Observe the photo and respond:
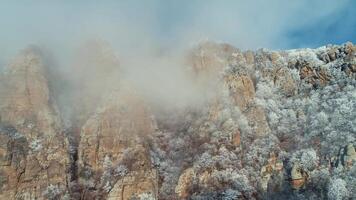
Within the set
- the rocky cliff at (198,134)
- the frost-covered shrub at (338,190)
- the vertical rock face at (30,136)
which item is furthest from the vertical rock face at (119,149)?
the frost-covered shrub at (338,190)

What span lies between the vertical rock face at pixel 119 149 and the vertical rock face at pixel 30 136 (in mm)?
4350

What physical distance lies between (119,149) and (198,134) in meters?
14.2

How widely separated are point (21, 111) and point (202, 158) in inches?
1276

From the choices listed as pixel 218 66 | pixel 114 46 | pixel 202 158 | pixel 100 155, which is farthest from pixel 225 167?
pixel 114 46

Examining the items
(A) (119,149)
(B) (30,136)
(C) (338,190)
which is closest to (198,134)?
(A) (119,149)

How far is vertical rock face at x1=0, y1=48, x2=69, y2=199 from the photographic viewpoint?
75.1 m

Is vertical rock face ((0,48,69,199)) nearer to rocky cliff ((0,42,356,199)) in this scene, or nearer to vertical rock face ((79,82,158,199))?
rocky cliff ((0,42,356,199))

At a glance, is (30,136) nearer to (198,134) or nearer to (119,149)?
(119,149)

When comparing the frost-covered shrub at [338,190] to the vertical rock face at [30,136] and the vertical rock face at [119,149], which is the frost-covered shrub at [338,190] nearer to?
the vertical rock face at [119,149]

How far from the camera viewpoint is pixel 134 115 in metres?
90.1

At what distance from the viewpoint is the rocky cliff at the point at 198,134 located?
7456cm

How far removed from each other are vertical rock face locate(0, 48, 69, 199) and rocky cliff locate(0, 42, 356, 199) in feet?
0.59

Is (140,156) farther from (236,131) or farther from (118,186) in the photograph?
(236,131)

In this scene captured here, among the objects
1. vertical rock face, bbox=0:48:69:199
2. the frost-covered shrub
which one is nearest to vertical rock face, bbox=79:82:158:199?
vertical rock face, bbox=0:48:69:199
